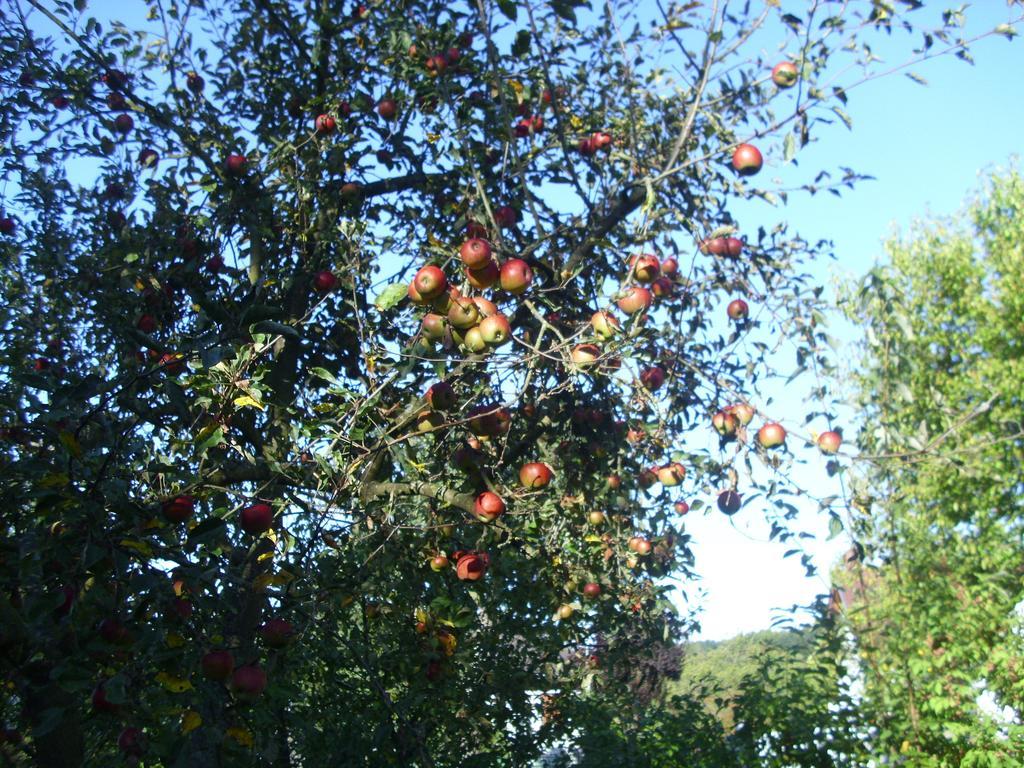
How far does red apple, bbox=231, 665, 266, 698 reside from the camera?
271cm

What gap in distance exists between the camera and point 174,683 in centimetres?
233

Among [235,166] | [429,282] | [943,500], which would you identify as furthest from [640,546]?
[943,500]

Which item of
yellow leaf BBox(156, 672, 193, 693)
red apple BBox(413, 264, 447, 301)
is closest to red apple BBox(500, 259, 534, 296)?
red apple BBox(413, 264, 447, 301)

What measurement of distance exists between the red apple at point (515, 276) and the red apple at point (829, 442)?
135 centimetres

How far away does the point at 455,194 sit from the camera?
449 centimetres

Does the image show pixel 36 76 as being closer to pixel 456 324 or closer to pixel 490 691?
pixel 456 324

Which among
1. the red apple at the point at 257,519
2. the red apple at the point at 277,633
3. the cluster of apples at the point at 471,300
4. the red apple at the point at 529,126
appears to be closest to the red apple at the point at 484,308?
the cluster of apples at the point at 471,300

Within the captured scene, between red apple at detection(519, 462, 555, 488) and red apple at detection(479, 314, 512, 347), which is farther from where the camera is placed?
red apple at detection(519, 462, 555, 488)

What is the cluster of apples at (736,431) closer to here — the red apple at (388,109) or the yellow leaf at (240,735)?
the yellow leaf at (240,735)

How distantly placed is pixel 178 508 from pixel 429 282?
1160mm

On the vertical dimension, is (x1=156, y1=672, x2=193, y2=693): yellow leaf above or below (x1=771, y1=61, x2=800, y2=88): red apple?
below

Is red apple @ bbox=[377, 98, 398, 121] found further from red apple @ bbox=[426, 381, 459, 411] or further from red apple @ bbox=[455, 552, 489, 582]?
red apple @ bbox=[455, 552, 489, 582]

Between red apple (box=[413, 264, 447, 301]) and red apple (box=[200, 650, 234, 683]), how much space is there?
1474 millimetres

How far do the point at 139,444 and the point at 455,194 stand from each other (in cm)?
259
